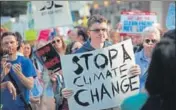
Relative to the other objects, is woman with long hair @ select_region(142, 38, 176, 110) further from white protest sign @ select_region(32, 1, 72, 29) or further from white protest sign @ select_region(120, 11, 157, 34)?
white protest sign @ select_region(32, 1, 72, 29)

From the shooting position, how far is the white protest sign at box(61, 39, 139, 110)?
4.66 m

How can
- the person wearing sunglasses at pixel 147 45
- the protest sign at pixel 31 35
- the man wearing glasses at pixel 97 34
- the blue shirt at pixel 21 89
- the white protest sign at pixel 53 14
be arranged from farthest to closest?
1. the protest sign at pixel 31 35
2. the white protest sign at pixel 53 14
3. the blue shirt at pixel 21 89
4. the person wearing sunglasses at pixel 147 45
5. the man wearing glasses at pixel 97 34

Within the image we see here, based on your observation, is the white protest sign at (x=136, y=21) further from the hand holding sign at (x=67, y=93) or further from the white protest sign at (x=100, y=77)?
the hand holding sign at (x=67, y=93)

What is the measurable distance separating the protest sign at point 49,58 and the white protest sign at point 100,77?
2.09 ft

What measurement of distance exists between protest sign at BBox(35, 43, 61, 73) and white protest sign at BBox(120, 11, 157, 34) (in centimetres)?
409

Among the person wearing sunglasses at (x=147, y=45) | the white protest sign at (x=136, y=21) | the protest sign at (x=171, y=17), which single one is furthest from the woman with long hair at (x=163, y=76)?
the white protest sign at (x=136, y=21)

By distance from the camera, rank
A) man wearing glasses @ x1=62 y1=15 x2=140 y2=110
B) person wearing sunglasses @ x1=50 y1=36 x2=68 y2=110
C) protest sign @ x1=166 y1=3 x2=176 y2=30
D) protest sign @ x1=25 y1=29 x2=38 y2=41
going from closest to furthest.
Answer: man wearing glasses @ x1=62 y1=15 x2=140 y2=110 → person wearing sunglasses @ x1=50 y1=36 x2=68 y2=110 → protest sign @ x1=166 y1=3 x2=176 y2=30 → protest sign @ x1=25 y1=29 x2=38 y2=41

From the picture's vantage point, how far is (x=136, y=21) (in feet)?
31.3

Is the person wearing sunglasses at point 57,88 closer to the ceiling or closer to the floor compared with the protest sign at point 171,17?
closer to the floor

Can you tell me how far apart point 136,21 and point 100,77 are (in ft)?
16.4

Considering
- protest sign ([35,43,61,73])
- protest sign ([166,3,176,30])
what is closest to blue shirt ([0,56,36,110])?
protest sign ([35,43,61,73])

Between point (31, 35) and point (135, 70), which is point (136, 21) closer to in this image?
point (31, 35)

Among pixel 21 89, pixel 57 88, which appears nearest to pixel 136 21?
pixel 21 89

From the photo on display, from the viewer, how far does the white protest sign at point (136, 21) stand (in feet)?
30.9
